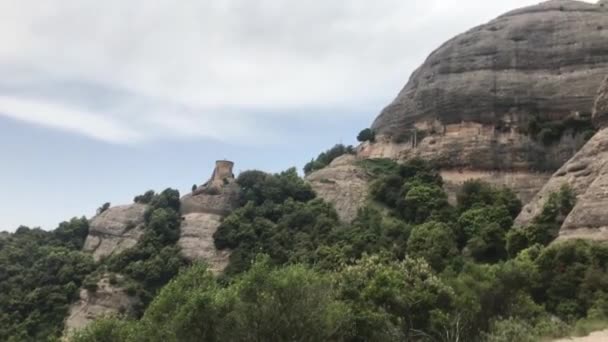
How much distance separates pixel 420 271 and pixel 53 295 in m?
38.6

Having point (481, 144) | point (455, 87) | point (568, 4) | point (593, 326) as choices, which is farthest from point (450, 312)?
point (568, 4)

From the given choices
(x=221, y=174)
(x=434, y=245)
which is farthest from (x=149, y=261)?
(x=434, y=245)

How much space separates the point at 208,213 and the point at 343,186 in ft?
48.7

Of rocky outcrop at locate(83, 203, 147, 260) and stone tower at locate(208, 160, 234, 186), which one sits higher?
stone tower at locate(208, 160, 234, 186)

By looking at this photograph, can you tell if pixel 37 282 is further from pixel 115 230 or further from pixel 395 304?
pixel 395 304

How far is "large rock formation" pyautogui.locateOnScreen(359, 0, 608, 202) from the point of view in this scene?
61.8m

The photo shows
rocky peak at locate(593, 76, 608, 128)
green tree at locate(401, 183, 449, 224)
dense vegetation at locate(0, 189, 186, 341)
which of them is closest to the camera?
rocky peak at locate(593, 76, 608, 128)

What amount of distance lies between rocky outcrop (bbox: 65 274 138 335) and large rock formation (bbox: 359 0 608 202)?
106ft

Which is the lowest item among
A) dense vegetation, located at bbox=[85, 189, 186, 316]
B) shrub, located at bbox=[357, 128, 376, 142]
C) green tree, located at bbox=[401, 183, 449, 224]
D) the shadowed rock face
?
dense vegetation, located at bbox=[85, 189, 186, 316]

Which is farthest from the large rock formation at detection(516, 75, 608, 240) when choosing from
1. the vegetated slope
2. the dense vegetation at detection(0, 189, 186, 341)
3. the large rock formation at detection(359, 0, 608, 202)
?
the dense vegetation at detection(0, 189, 186, 341)

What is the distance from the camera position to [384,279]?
29.8m

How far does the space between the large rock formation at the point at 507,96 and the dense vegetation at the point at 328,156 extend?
268 inches

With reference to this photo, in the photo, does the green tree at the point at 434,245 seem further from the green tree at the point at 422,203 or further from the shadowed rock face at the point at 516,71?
the shadowed rock face at the point at 516,71

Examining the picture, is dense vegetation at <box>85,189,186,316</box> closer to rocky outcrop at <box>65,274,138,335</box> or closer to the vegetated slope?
rocky outcrop at <box>65,274,138,335</box>
